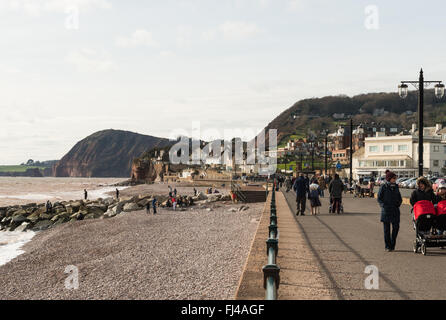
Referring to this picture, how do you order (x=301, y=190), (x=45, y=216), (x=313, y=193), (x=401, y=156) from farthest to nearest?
(x=401, y=156), (x=45, y=216), (x=313, y=193), (x=301, y=190)

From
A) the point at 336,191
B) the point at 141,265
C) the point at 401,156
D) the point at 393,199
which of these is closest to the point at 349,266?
the point at 393,199

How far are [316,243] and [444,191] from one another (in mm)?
3431

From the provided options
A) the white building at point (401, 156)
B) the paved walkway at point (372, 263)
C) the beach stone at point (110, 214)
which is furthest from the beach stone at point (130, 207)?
the white building at point (401, 156)

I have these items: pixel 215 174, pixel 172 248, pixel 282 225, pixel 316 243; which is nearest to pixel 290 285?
pixel 316 243

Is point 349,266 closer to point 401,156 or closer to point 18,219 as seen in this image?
point 18,219

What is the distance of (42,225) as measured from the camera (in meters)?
38.3

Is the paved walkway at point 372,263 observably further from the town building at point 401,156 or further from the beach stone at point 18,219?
the town building at point 401,156

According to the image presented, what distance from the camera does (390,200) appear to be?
10406mm

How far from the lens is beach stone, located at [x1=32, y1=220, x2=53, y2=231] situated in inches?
1462

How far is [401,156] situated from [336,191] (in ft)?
232

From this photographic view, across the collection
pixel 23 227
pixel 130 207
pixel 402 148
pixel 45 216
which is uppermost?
pixel 402 148

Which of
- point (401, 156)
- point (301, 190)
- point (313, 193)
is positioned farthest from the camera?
point (401, 156)

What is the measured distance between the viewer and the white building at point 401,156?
271 feet
